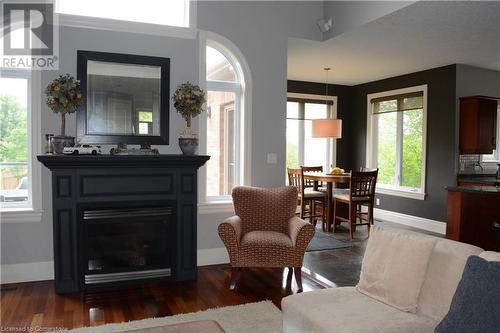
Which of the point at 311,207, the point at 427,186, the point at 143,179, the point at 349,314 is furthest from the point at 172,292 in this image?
the point at 427,186

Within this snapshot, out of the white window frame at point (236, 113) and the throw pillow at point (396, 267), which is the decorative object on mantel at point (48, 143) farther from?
the throw pillow at point (396, 267)

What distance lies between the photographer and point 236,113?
452 centimetres

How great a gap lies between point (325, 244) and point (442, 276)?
319cm

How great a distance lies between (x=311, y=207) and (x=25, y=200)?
4068 mm

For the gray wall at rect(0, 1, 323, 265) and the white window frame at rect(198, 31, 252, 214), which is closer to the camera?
the gray wall at rect(0, 1, 323, 265)

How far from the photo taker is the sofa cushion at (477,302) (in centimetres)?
148

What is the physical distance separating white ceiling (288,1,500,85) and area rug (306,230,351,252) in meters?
2.66

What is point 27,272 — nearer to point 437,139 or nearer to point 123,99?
point 123,99

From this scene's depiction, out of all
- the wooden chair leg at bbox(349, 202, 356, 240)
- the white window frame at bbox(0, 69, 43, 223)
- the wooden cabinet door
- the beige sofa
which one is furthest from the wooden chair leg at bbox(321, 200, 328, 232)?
the white window frame at bbox(0, 69, 43, 223)

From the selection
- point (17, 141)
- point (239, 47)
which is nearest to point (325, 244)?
point (239, 47)

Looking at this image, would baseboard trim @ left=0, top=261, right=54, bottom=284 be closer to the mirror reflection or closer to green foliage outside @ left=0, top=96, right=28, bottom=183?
green foliage outside @ left=0, top=96, right=28, bottom=183

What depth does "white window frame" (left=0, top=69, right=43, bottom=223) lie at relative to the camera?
3.63 metres

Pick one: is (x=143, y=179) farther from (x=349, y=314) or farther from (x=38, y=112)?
(x=349, y=314)

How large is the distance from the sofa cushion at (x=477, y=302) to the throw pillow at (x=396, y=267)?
1.28ft
